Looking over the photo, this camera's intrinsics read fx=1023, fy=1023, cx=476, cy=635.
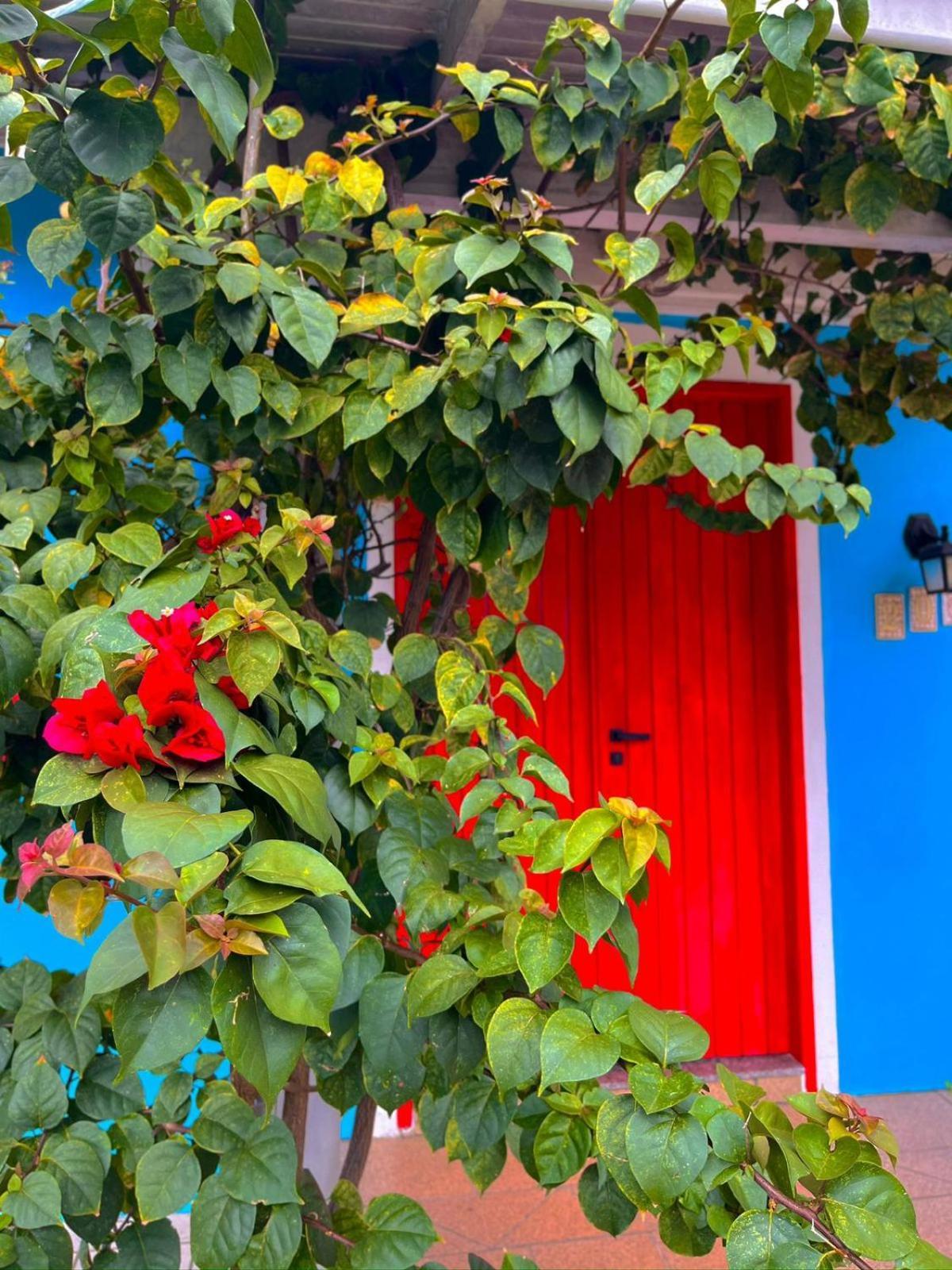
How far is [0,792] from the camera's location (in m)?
1.55

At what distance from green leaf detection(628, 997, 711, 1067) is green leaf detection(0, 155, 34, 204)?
1.09 m

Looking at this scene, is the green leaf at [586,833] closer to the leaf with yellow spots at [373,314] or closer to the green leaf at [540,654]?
the green leaf at [540,654]

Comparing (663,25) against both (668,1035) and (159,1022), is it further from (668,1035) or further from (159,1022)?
(159,1022)

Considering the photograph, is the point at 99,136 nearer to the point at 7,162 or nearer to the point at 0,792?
the point at 7,162

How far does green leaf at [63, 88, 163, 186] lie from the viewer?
1.06 m

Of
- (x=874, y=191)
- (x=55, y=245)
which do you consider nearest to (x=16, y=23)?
(x=55, y=245)

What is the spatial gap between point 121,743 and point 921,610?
3.48 meters

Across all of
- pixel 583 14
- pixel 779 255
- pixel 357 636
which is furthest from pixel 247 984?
pixel 779 255

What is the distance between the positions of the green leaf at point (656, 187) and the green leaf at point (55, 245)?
794 mm

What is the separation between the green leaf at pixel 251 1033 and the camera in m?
0.75

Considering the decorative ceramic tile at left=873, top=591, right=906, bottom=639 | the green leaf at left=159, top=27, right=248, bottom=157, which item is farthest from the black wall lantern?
the green leaf at left=159, top=27, right=248, bottom=157

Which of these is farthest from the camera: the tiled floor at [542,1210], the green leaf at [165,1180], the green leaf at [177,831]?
the tiled floor at [542,1210]

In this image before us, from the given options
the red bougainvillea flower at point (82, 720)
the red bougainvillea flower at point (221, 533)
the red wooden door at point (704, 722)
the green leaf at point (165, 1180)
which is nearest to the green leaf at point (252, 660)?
the red bougainvillea flower at point (82, 720)

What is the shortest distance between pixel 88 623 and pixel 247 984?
1.50 ft
